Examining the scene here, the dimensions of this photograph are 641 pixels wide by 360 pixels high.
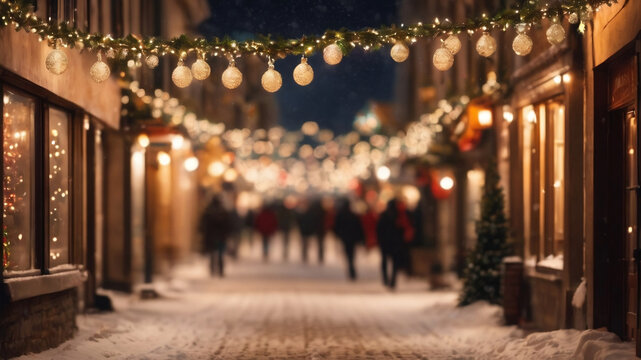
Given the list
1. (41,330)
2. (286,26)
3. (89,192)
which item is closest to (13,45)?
(41,330)

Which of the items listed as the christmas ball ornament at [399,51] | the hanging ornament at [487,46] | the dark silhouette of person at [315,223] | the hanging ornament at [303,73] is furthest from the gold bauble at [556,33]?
the dark silhouette of person at [315,223]

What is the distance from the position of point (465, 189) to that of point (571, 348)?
1685 centimetres

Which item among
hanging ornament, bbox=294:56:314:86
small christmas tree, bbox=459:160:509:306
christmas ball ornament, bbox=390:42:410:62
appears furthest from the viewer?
small christmas tree, bbox=459:160:509:306

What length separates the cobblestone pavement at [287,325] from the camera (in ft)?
45.5

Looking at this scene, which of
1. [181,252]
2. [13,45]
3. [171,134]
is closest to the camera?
[13,45]

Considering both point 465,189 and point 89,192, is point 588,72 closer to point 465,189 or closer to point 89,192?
point 89,192

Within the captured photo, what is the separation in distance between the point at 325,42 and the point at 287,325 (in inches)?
245

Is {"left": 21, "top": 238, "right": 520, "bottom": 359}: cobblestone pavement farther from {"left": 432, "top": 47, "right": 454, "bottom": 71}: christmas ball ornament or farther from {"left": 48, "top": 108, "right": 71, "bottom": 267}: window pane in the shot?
{"left": 432, "top": 47, "right": 454, "bottom": 71}: christmas ball ornament

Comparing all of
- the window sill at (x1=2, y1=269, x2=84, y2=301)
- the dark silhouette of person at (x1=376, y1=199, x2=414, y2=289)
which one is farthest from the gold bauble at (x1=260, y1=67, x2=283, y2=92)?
the dark silhouette of person at (x1=376, y1=199, x2=414, y2=289)

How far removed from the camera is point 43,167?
44.3 ft

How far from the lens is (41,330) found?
13086mm

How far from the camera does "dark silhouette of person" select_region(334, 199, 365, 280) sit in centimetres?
3030

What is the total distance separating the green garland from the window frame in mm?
698

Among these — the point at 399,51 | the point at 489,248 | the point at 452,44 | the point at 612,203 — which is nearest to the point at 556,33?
the point at 452,44
